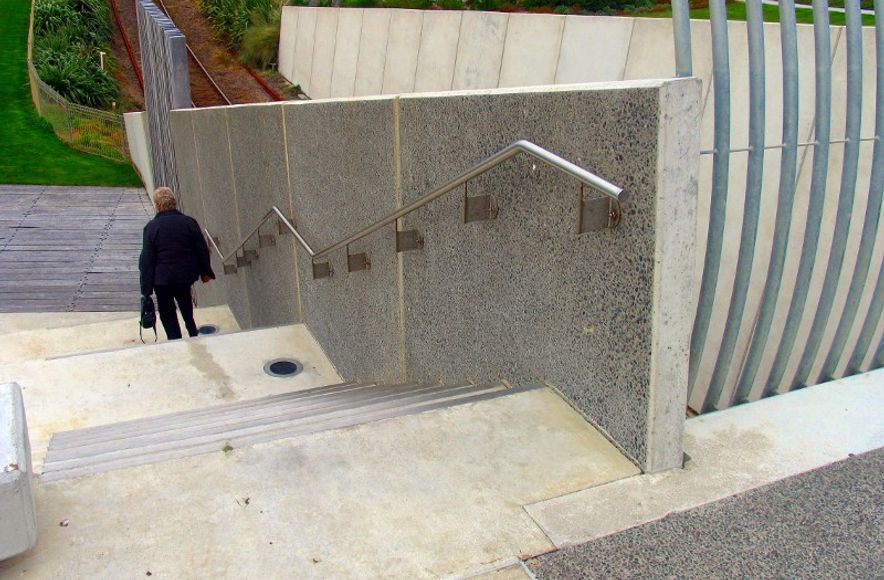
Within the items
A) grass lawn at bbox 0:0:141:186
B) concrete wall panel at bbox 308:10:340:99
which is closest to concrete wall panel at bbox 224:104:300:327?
concrete wall panel at bbox 308:10:340:99

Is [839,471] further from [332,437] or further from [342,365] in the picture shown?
[342,365]

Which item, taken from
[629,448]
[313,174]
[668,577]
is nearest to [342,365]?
[313,174]

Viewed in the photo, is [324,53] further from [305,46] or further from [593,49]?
[593,49]

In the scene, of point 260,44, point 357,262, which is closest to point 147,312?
point 357,262

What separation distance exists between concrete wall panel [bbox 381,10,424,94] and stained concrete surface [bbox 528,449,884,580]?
38.8ft

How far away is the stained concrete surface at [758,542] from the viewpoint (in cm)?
218

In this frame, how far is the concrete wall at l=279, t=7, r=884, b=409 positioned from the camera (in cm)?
432

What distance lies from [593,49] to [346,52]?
36.1 ft

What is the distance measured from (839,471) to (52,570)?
2568mm

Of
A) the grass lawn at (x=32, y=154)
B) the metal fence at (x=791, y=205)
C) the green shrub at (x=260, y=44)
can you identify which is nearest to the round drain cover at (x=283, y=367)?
the metal fence at (x=791, y=205)

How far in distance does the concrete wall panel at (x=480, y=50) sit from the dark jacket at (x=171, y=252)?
191 inches

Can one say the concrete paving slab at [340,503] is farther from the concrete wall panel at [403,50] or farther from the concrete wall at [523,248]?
the concrete wall panel at [403,50]

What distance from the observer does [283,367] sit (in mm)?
6457

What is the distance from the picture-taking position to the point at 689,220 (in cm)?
242
